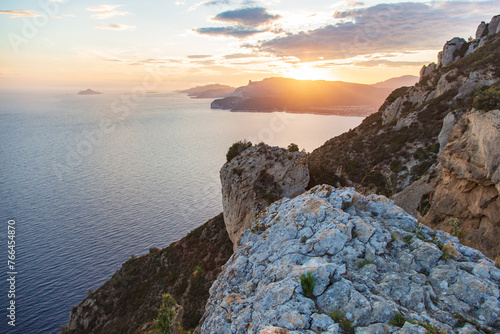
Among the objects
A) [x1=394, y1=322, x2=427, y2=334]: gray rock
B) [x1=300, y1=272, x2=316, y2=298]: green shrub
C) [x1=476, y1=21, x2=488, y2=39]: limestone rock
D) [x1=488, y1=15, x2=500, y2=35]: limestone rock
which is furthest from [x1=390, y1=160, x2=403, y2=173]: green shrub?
[x1=476, y1=21, x2=488, y2=39]: limestone rock

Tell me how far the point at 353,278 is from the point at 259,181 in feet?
67.7

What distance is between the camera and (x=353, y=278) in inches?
230

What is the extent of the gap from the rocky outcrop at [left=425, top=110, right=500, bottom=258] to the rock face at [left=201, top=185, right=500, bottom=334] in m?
6.60

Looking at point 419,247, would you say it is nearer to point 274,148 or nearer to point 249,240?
point 249,240

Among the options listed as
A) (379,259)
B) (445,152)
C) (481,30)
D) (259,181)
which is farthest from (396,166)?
(481,30)

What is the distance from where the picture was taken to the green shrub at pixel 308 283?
5621mm

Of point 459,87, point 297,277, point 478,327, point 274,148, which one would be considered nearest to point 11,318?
point 274,148

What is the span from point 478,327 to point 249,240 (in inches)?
224

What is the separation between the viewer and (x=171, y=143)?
120000 millimetres

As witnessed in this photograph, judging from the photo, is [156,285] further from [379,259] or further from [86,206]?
[86,206]

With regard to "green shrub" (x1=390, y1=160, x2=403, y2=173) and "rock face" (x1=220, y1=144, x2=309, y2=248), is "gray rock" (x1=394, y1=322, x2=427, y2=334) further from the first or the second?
"green shrub" (x1=390, y1=160, x2=403, y2=173)

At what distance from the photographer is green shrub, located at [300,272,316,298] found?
562cm

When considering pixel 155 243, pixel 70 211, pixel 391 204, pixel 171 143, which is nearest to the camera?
pixel 391 204

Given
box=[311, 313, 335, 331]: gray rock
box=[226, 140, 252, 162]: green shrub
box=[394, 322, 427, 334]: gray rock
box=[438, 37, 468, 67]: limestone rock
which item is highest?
box=[438, 37, 468, 67]: limestone rock
